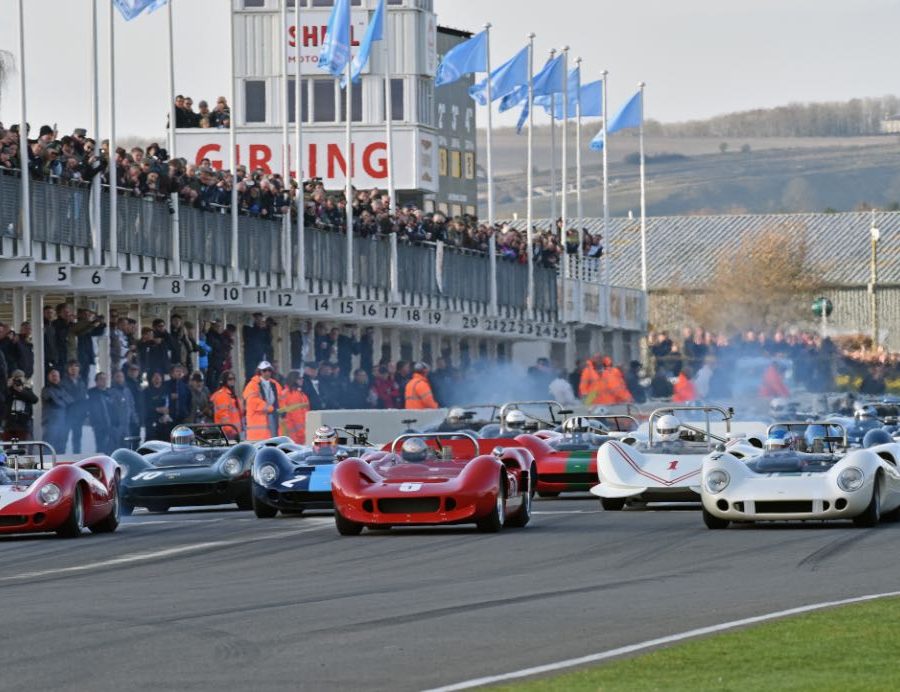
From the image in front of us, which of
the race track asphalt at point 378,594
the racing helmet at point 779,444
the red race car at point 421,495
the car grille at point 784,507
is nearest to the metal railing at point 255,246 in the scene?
the race track asphalt at point 378,594

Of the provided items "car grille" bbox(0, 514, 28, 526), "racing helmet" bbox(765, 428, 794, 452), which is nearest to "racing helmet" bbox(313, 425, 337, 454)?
"car grille" bbox(0, 514, 28, 526)

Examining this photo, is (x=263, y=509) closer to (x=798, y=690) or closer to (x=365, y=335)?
(x=798, y=690)

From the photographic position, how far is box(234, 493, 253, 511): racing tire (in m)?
28.1

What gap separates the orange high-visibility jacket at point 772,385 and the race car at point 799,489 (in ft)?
110

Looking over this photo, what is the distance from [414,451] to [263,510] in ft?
10.0

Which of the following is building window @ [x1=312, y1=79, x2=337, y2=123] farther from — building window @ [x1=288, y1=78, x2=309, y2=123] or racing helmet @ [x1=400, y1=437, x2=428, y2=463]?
racing helmet @ [x1=400, y1=437, x2=428, y2=463]

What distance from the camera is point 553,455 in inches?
1205

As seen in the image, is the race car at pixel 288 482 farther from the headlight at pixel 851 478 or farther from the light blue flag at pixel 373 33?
the light blue flag at pixel 373 33

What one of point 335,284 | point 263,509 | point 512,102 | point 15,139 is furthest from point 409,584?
point 512,102

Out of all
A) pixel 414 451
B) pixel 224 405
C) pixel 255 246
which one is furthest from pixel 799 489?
pixel 255 246

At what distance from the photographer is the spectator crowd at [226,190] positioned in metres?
33.6

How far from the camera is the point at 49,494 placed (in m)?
22.4

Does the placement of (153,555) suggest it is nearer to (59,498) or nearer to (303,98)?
(59,498)

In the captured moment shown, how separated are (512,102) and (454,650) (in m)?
50.3
